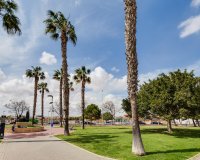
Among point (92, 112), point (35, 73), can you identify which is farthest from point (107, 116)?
point (35, 73)

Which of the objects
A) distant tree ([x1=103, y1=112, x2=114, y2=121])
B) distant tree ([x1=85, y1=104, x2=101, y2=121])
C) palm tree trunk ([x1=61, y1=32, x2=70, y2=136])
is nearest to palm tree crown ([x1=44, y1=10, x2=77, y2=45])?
palm tree trunk ([x1=61, y1=32, x2=70, y2=136])

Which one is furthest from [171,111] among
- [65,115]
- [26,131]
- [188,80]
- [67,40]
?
Answer: [26,131]

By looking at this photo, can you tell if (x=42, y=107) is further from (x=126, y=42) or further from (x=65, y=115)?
(x=126, y=42)

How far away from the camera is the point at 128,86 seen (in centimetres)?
1555

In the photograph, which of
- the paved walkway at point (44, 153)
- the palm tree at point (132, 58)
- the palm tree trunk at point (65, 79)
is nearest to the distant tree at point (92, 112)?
the palm tree trunk at point (65, 79)

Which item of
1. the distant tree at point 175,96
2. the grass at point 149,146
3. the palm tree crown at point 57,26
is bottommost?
the grass at point 149,146

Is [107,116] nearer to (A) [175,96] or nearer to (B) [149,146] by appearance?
(A) [175,96]

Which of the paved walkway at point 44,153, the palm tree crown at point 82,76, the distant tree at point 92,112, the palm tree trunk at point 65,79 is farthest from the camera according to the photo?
the distant tree at point 92,112

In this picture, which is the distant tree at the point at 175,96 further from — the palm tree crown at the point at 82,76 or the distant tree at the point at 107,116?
the distant tree at the point at 107,116

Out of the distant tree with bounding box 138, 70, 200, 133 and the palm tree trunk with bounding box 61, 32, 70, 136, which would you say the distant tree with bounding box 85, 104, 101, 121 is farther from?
the palm tree trunk with bounding box 61, 32, 70, 136

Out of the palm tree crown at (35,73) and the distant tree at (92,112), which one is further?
the distant tree at (92,112)

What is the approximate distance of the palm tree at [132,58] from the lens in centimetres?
1511

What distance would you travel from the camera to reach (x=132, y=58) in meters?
15.7

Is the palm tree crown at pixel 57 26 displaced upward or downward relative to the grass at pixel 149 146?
upward
